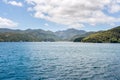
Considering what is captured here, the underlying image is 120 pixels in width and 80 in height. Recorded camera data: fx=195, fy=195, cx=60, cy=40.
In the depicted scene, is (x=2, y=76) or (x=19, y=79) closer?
(x=19, y=79)

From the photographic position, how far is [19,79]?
37.6 meters

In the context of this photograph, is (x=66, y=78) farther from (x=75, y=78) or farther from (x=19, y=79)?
(x=19, y=79)

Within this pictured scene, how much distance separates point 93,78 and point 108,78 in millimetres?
3093

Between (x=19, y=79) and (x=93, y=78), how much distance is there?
14.5 meters

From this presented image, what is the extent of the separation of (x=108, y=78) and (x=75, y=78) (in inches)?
264

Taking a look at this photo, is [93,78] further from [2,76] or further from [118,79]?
[2,76]

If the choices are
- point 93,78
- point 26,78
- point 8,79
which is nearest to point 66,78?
point 93,78

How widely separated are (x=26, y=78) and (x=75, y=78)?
969 cm

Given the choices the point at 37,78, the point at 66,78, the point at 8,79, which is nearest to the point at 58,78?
the point at 66,78

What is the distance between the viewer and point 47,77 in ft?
128

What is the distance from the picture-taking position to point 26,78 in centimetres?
3850

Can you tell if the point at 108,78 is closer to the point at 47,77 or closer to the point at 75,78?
the point at 75,78

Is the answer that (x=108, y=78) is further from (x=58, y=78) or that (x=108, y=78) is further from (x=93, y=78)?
(x=58, y=78)

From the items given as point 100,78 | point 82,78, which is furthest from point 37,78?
point 100,78
